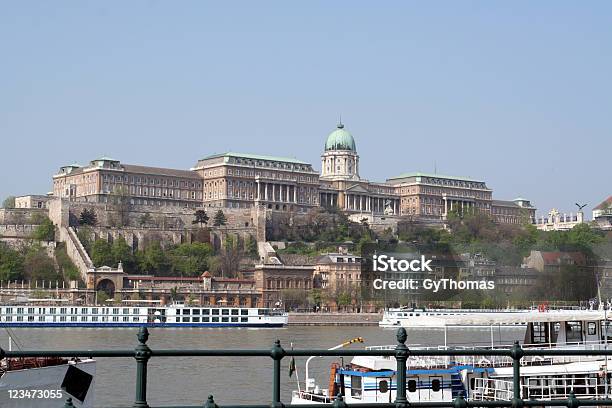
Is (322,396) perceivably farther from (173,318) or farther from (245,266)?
(245,266)

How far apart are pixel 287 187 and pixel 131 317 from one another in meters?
60.2

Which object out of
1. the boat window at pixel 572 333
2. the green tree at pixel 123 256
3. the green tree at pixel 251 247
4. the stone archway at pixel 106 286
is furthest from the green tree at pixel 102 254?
the boat window at pixel 572 333

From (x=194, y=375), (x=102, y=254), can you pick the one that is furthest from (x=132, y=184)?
(x=194, y=375)

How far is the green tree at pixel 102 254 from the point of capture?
95312mm

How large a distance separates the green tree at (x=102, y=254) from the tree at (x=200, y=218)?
1572 centimetres

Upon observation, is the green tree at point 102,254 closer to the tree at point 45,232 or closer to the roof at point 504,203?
the tree at point 45,232

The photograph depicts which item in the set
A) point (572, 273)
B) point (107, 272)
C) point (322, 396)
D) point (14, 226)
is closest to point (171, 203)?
point (14, 226)

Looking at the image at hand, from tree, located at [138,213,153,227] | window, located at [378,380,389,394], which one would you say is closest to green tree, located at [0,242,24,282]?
tree, located at [138,213,153,227]

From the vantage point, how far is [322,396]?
21.6m

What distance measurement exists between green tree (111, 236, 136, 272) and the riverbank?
19.8m

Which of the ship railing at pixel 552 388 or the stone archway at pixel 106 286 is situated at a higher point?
the stone archway at pixel 106 286

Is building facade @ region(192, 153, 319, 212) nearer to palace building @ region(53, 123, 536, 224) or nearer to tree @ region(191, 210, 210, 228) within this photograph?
palace building @ region(53, 123, 536, 224)

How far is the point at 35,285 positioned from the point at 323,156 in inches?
2470

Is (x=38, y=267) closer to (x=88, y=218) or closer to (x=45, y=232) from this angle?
(x=45, y=232)
